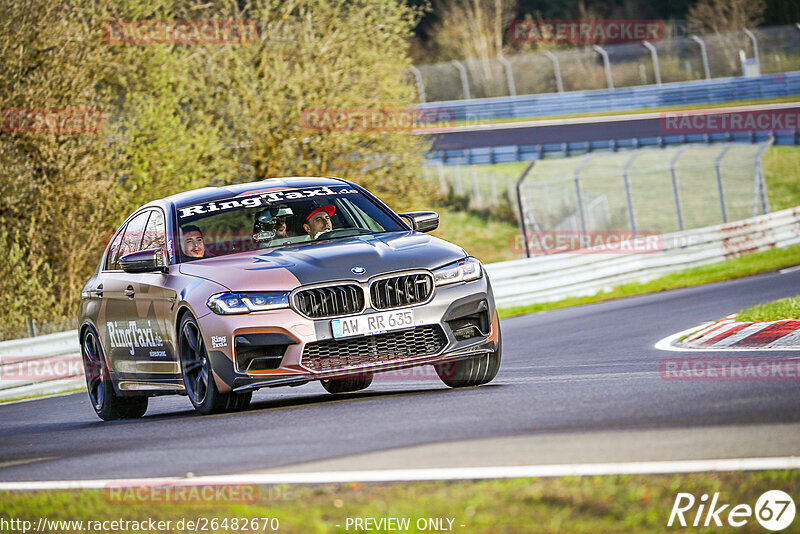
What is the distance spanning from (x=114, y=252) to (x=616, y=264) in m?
12.6

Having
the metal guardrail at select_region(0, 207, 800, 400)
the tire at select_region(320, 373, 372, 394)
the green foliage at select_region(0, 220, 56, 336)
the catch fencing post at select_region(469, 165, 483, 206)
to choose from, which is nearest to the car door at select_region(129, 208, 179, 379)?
the tire at select_region(320, 373, 372, 394)

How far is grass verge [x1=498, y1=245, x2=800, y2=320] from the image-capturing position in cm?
2086

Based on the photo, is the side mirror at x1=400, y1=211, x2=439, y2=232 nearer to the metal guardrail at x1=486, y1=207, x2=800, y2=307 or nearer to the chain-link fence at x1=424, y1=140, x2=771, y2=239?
the metal guardrail at x1=486, y1=207, x2=800, y2=307

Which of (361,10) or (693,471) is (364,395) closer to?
(693,471)

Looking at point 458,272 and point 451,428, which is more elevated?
point 458,272

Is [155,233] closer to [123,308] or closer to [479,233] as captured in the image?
[123,308]

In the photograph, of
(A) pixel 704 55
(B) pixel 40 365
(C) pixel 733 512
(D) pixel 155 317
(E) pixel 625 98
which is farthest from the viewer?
(E) pixel 625 98

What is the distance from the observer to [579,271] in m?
21.5

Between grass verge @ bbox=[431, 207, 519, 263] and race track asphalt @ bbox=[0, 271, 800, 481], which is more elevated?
race track asphalt @ bbox=[0, 271, 800, 481]

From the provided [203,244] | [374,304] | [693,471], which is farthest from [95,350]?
[693,471]

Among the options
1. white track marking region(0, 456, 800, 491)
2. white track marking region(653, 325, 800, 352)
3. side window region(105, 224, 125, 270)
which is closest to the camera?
white track marking region(0, 456, 800, 491)

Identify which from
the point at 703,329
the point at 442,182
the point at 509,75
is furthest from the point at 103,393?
the point at 509,75

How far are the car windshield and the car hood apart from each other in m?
0.24

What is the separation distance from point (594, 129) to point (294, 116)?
22.8m
